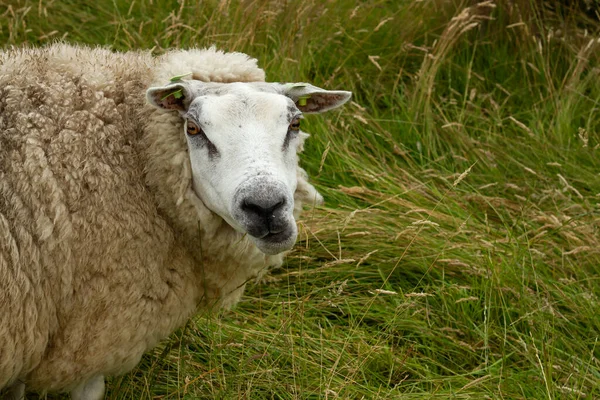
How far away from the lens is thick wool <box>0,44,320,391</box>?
10.1 feet

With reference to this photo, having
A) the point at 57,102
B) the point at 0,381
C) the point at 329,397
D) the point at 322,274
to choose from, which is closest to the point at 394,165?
the point at 322,274

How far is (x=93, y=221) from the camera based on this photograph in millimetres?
3152

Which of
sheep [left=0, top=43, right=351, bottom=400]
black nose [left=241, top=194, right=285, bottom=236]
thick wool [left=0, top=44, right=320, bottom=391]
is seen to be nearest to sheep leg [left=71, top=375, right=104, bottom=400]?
sheep [left=0, top=43, right=351, bottom=400]

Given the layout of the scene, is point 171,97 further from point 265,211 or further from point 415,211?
point 415,211

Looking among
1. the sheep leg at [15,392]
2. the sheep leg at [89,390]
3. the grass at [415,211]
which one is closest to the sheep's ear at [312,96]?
the grass at [415,211]

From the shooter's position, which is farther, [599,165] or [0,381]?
[599,165]

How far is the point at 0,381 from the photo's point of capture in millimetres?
3174

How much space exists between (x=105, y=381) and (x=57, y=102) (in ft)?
4.48

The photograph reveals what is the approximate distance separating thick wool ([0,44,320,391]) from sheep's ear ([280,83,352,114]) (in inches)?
9.3

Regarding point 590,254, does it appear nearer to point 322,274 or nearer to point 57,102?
point 322,274

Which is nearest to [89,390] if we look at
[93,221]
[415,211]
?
[93,221]

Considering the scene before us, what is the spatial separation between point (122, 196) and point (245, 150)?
55 cm

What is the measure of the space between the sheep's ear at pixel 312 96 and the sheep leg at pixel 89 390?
1419 mm

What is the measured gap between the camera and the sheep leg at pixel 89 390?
11.6 ft
